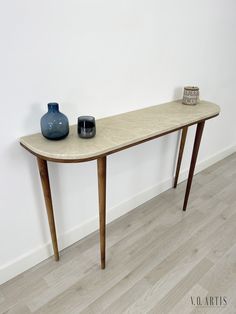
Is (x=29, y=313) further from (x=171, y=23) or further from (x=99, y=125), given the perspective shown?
(x=171, y=23)

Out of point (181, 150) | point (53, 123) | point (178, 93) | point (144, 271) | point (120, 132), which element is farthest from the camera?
point (181, 150)

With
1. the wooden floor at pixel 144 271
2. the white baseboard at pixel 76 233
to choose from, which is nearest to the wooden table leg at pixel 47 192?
the white baseboard at pixel 76 233

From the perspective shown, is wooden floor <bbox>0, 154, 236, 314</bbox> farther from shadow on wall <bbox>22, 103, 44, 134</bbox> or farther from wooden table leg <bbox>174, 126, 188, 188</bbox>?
shadow on wall <bbox>22, 103, 44, 134</bbox>

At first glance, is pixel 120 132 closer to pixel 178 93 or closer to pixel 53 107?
Result: pixel 53 107

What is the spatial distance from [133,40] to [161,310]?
1.46m

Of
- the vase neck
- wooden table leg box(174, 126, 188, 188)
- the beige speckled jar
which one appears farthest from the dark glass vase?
wooden table leg box(174, 126, 188, 188)

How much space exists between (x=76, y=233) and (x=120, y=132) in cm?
80

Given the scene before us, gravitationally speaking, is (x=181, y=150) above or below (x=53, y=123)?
below

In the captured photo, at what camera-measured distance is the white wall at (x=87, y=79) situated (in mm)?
986

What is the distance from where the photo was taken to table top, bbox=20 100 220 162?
0.94m

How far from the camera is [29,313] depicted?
115 cm

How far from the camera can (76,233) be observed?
5.04 ft

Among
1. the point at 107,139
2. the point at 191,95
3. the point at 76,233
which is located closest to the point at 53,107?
the point at 107,139

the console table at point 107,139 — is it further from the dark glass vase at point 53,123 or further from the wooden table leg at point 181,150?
the wooden table leg at point 181,150
